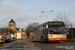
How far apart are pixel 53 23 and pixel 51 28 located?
0.98m

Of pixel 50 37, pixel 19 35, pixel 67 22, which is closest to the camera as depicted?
pixel 50 37

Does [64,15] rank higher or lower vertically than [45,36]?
higher

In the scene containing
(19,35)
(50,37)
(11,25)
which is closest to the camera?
(50,37)

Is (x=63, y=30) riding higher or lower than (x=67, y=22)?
lower

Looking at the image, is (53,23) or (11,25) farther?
(11,25)

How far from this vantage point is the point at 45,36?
71.7 feet

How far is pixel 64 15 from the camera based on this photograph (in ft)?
145

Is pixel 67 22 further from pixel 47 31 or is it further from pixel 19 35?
pixel 47 31

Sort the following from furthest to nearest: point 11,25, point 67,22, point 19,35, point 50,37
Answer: point 11,25
point 19,35
point 67,22
point 50,37

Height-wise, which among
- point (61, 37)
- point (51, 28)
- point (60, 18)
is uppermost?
point (60, 18)

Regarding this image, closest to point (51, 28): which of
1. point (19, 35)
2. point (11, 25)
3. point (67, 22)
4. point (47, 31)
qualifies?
point (47, 31)

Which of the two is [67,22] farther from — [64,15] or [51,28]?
[51,28]

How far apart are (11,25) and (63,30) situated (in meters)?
164

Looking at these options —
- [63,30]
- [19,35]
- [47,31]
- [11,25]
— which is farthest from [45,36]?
[11,25]
